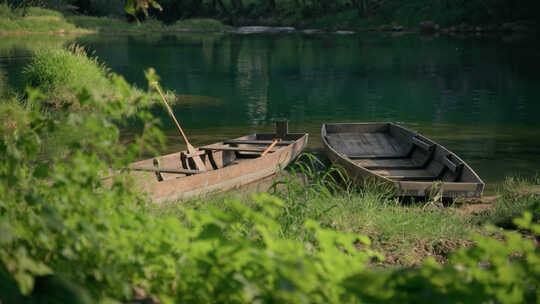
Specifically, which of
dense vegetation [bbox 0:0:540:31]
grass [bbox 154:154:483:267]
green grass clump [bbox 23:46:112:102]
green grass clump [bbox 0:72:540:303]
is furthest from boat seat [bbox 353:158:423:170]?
dense vegetation [bbox 0:0:540:31]

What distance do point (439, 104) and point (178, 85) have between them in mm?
11179

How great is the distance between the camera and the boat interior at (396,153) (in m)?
8.73

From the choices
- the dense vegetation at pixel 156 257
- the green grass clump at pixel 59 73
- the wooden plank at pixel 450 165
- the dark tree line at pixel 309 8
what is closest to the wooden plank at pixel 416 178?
the wooden plank at pixel 450 165

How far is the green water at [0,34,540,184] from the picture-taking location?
46.4 ft

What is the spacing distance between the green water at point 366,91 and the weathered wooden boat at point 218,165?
1.88m

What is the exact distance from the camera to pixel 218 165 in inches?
397

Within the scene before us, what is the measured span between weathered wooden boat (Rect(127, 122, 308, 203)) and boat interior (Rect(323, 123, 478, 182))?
112cm

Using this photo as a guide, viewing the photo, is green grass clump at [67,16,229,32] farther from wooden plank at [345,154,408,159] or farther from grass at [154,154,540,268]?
grass at [154,154,540,268]

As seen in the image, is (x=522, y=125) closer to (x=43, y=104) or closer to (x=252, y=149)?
(x=252, y=149)

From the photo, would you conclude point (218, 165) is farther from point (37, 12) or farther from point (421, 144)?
point (37, 12)

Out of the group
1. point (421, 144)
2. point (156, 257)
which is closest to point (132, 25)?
point (421, 144)

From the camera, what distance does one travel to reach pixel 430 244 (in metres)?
5.42

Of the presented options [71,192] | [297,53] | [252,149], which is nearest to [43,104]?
[252,149]

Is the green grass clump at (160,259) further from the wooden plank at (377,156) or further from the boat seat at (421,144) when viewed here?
the wooden plank at (377,156)
